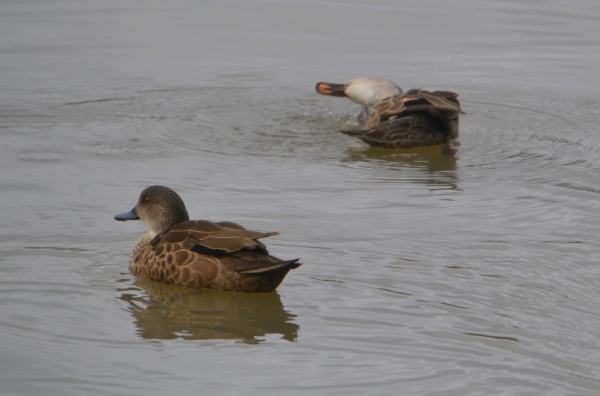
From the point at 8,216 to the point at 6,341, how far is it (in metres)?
2.33

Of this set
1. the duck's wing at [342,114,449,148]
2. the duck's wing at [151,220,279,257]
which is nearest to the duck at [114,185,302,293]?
the duck's wing at [151,220,279,257]

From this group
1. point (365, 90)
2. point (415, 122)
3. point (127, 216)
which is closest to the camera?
point (127, 216)

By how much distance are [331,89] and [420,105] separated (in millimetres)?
1376

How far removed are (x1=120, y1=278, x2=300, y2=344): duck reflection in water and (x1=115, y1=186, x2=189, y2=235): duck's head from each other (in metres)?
0.53

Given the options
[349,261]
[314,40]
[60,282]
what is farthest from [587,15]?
[60,282]

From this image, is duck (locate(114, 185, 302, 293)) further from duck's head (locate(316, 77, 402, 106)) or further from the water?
duck's head (locate(316, 77, 402, 106))

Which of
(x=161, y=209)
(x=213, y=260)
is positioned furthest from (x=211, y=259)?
(x=161, y=209)

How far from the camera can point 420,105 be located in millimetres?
10883

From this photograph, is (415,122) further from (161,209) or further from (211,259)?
(211,259)

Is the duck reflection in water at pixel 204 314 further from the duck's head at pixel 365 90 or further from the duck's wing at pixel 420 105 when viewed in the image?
the duck's head at pixel 365 90

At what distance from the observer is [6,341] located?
582 centimetres

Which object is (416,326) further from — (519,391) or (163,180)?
(163,180)

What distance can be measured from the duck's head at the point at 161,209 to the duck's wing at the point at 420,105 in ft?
13.1

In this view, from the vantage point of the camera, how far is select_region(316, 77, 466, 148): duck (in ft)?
35.1
